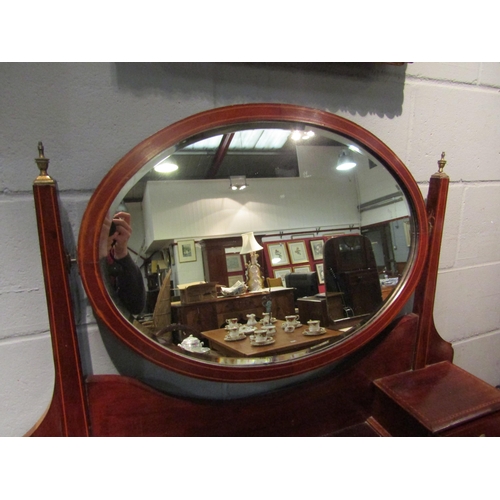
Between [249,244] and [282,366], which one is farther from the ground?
[249,244]

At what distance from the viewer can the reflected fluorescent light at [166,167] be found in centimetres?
59

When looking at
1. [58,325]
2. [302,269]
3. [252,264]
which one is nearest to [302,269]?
[302,269]

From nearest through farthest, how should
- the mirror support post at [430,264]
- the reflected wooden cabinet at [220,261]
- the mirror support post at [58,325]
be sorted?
1. the mirror support post at [58,325]
2. the reflected wooden cabinet at [220,261]
3. the mirror support post at [430,264]

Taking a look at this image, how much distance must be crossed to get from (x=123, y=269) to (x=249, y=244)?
23 centimetres

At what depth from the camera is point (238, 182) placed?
2.09ft

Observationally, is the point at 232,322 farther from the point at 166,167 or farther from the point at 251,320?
the point at 166,167

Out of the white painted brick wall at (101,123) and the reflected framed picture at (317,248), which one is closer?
the white painted brick wall at (101,123)

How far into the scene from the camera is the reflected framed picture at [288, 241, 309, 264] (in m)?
0.67

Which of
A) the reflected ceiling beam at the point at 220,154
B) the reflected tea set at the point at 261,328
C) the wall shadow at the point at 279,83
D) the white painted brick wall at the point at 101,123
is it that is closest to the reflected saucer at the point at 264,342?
the reflected tea set at the point at 261,328

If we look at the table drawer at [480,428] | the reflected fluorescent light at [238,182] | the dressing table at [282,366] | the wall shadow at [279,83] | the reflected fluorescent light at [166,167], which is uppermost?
the wall shadow at [279,83]

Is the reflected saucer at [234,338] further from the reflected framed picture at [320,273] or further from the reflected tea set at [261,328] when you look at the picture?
the reflected framed picture at [320,273]

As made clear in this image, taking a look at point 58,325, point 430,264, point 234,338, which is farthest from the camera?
point 430,264

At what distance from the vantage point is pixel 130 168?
0.57m

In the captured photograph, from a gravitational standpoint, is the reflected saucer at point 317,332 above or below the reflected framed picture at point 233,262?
below
